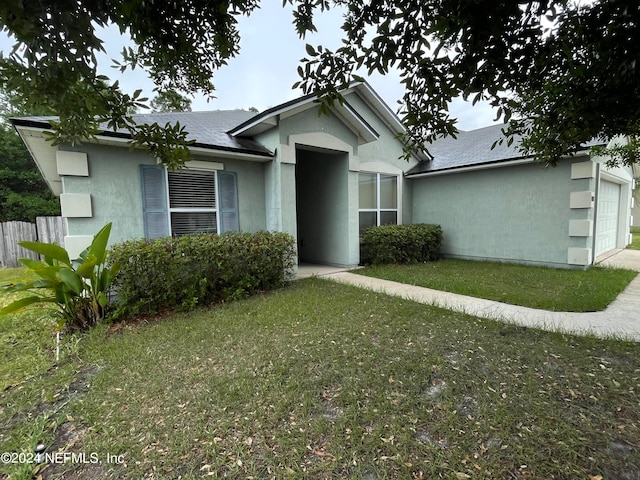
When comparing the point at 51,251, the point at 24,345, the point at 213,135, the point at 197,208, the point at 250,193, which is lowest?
the point at 24,345

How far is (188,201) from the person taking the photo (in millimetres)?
6727

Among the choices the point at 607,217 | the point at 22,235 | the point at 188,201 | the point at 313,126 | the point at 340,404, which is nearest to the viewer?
the point at 340,404

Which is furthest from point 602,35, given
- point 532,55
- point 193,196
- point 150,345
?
point 193,196

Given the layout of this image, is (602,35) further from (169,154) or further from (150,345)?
(150,345)

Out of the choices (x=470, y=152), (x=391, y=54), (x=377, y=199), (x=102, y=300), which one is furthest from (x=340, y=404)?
(x=470, y=152)

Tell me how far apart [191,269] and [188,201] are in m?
2.07

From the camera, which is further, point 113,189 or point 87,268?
point 113,189

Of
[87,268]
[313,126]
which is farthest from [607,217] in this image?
[87,268]

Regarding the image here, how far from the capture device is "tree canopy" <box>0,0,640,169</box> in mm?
1651

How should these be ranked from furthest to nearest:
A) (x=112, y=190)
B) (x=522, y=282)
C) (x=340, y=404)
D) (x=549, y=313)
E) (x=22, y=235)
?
1. (x=22, y=235)
2. (x=522, y=282)
3. (x=112, y=190)
4. (x=549, y=313)
5. (x=340, y=404)

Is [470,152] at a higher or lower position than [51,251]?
higher

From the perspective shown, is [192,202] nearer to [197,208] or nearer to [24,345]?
[197,208]

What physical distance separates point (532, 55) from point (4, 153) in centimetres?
2582

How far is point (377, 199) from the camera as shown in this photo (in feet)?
33.9
